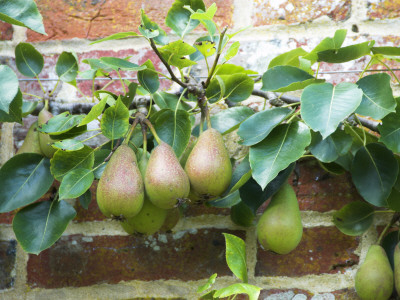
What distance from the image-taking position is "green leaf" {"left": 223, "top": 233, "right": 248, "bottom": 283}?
57 centimetres

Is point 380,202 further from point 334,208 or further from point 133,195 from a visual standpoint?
point 133,195

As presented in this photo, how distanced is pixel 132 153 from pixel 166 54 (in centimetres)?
14

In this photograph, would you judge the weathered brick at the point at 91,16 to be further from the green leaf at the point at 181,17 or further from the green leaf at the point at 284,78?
the green leaf at the point at 284,78

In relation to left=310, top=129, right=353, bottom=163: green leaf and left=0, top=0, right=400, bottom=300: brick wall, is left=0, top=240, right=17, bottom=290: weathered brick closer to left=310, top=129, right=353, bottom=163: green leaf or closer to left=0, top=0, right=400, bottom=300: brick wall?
left=0, top=0, right=400, bottom=300: brick wall

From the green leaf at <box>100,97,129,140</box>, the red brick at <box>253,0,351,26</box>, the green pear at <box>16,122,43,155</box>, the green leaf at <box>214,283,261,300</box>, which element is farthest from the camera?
the red brick at <box>253,0,351,26</box>

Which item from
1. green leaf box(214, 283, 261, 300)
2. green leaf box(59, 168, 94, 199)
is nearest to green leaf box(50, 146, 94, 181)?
green leaf box(59, 168, 94, 199)

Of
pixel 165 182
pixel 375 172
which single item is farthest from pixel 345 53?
pixel 165 182

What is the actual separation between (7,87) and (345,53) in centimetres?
41

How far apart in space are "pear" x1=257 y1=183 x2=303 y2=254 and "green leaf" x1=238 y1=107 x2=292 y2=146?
98 millimetres

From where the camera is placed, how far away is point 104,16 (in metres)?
0.91

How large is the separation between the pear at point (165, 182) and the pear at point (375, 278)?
0.29 meters

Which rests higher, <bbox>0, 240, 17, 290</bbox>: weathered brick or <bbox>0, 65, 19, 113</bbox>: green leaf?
<bbox>0, 65, 19, 113</bbox>: green leaf

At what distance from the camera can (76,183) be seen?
2.00 feet

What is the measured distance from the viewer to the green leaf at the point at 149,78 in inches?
26.5
